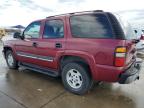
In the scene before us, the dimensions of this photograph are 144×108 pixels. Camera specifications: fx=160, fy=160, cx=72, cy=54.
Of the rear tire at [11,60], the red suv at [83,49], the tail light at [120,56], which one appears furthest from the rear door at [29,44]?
the tail light at [120,56]

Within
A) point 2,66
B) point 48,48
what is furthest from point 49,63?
point 2,66

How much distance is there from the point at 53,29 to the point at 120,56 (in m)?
1.91

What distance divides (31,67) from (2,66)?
1963 millimetres

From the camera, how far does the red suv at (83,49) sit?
3.10m

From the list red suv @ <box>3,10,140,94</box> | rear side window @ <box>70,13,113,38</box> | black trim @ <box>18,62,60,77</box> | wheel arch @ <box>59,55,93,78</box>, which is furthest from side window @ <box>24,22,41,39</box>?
rear side window @ <box>70,13,113,38</box>

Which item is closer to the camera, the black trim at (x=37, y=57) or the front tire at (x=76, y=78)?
the front tire at (x=76, y=78)

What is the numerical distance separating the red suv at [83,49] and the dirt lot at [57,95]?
321mm

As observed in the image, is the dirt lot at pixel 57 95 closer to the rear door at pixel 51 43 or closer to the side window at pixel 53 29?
the rear door at pixel 51 43

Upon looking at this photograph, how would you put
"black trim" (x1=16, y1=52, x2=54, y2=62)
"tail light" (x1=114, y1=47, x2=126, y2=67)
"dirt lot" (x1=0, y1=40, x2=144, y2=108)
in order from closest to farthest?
1. "tail light" (x1=114, y1=47, x2=126, y2=67)
2. "dirt lot" (x1=0, y1=40, x2=144, y2=108)
3. "black trim" (x1=16, y1=52, x2=54, y2=62)

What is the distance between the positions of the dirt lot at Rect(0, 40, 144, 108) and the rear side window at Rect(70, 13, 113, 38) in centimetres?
142

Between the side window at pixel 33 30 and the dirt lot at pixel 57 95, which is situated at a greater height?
the side window at pixel 33 30

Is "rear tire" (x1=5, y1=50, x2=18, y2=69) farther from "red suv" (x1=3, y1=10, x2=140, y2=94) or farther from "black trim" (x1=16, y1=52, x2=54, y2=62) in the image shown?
"red suv" (x1=3, y1=10, x2=140, y2=94)

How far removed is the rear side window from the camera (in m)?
3.17

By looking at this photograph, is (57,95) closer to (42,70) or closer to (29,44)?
(42,70)
